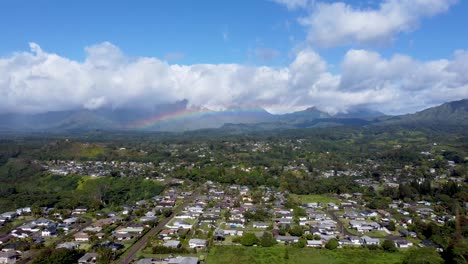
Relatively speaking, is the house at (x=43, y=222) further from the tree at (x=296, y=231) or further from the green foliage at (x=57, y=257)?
the tree at (x=296, y=231)

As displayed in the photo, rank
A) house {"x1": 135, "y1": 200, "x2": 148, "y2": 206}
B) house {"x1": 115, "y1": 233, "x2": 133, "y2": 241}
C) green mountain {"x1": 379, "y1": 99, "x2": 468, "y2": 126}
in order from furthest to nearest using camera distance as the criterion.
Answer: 1. green mountain {"x1": 379, "y1": 99, "x2": 468, "y2": 126}
2. house {"x1": 135, "y1": 200, "x2": 148, "y2": 206}
3. house {"x1": 115, "y1": 233, "x2": 133, "y2": 241}

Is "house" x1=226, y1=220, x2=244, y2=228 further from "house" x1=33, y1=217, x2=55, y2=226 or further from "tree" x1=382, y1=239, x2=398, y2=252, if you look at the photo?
"house" x1=33, y1=217, x2=55, y2=226

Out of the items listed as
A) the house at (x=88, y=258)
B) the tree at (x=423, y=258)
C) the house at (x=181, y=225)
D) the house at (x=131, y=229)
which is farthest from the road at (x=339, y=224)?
the house at (x=88, y=258)

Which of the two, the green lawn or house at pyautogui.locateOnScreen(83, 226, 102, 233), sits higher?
house at pyautogui.locateOnScreen(83, 226, 102, 233)

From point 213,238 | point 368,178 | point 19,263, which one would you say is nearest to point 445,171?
point 368,178

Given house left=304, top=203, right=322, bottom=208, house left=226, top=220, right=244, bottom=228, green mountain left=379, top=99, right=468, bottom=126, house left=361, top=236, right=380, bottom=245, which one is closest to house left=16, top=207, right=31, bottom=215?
house left=226, top=220, right=244, bottom=228

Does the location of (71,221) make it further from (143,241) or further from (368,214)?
(368,214)
